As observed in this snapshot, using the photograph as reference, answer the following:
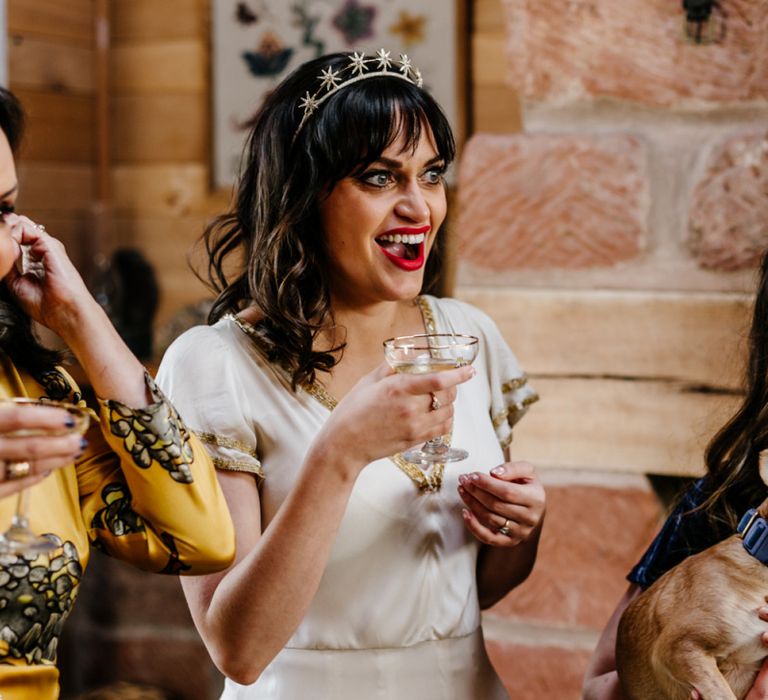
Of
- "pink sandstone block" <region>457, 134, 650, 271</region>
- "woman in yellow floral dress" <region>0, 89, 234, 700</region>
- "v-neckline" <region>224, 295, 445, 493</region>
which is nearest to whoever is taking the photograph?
"woman in yellow floral dress" <region>0, 89, 234, 700</region>

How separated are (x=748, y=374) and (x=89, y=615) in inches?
108

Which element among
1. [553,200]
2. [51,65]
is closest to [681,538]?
[553,200]

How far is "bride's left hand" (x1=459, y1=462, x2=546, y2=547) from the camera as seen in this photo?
1.67m

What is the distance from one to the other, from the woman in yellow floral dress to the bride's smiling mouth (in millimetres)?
461

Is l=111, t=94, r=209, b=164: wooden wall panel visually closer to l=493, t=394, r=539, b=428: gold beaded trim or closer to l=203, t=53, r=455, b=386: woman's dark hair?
l=203, t=53, r=455, b=386: woman's dark hair

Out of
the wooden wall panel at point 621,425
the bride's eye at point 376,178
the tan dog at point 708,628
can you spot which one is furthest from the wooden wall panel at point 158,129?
the tan dog at point 708,628

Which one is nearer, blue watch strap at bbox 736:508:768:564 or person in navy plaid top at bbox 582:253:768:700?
blue watch strap at bbox 736:508:768:564

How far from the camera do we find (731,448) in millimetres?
1835

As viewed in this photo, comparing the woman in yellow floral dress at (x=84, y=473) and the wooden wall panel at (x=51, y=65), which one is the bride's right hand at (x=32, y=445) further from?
the wooden wall panel at (x=51, y=65)

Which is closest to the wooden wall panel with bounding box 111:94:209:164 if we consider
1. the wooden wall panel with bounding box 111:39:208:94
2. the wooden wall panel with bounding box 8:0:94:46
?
the wooden wall panel with bounding box 111:39:208:94

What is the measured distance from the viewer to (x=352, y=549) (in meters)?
1.67

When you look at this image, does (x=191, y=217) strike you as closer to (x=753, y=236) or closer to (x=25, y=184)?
(x=25, y=184)

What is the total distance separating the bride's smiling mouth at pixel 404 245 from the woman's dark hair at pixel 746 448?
629 mm

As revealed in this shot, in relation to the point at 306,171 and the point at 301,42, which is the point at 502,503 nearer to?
the point at 306,171
